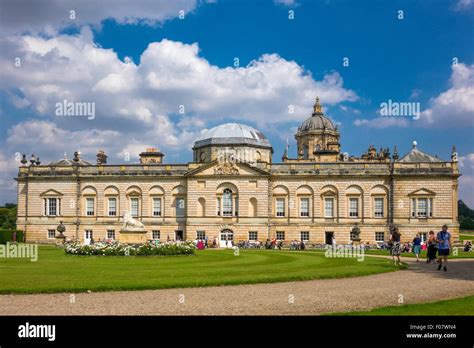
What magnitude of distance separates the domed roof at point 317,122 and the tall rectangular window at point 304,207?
29.3 metres

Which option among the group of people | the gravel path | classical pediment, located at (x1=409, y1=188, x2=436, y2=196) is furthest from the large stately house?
the gravel path

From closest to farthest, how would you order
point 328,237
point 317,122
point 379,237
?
point 379,237 → point 328,237 → point 317,122

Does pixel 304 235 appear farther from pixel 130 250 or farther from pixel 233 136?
pixel 130 250

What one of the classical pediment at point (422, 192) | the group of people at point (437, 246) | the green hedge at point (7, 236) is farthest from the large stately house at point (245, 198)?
the group of people at point (437, 246)

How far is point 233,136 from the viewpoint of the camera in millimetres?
61531

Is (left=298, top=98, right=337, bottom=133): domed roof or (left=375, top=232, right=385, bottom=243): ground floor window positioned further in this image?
(left=298, top=98, right=337, bottom=133): domed roof

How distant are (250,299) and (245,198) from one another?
3895cm

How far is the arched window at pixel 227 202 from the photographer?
5391 centimetres

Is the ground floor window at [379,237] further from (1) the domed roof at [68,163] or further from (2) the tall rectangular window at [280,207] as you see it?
(1) the domed roof at [68,163]

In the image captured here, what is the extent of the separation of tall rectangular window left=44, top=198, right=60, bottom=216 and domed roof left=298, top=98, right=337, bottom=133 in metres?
40.6

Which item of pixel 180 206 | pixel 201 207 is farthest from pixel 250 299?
pixel 180 206

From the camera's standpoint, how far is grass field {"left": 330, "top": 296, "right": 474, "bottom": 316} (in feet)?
39.9

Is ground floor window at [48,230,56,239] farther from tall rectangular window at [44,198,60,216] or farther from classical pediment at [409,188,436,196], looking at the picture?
classical pediment at [409,188,436,196]
